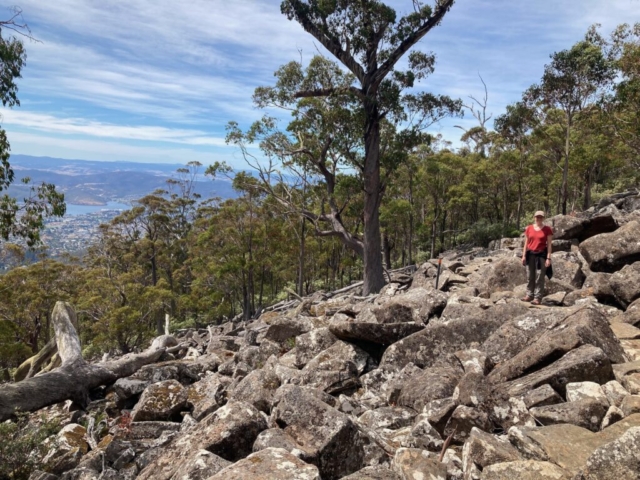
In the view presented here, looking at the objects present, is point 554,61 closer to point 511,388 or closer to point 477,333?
point 477,333

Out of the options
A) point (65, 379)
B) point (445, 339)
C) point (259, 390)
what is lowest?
point (65, 379)

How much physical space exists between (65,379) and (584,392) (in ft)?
34.3

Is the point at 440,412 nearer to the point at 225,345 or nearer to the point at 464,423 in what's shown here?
the point at 464,423

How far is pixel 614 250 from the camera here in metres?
9.54

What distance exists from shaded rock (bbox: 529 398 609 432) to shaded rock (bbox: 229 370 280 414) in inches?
150

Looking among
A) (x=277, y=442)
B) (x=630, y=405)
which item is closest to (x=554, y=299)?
(x=630, y=405)

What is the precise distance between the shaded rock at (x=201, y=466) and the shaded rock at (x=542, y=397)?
129 inches

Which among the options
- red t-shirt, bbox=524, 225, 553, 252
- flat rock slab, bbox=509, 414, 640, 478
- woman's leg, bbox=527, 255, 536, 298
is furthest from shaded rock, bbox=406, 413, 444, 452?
red t-shirt, bbox=524, 225, 553, 252

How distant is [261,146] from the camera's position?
23297mm

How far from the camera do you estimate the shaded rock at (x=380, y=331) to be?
7.95 metres

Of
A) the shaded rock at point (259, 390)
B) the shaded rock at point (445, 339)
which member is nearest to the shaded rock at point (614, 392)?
the shaded rock at point (445, 339)

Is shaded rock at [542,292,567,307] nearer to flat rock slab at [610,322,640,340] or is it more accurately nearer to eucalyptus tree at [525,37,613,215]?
flat rock slab at [610,322,640,340]

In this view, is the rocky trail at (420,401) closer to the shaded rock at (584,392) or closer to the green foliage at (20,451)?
the shaded rock at (584,392)

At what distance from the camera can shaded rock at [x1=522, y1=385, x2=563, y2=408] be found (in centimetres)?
448
